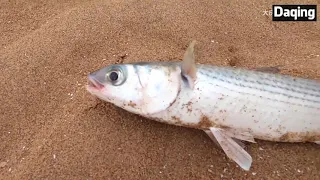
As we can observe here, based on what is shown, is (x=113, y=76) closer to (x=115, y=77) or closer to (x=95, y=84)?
(x=115, y=77)

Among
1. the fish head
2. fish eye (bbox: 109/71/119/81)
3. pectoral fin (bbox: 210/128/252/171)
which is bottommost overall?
pectoral fin (bbox: 210/128/252/171)

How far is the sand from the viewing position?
3.02m

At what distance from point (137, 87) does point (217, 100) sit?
58cm

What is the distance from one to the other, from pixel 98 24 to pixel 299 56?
1.94 metres

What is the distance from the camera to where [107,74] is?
2.90m

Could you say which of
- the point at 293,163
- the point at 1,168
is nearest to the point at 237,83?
the point at 293,163

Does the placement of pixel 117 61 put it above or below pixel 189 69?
below

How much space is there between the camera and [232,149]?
2.97 metres

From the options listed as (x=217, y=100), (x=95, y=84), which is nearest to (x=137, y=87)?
(x=95, y=84)

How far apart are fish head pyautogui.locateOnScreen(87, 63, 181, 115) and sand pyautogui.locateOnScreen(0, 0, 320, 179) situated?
31 centimetres

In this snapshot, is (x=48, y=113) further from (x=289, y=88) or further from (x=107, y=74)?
(x=289, y=88)

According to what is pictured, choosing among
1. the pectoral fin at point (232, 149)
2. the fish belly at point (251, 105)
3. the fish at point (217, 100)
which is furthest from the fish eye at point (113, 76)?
the pectoral fin at point (232, 149)

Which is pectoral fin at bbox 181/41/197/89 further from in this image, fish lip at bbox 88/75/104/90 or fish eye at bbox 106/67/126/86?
fish lip at bbox 88/75/104/90

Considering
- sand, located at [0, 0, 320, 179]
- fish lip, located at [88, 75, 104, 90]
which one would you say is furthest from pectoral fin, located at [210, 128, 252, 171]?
fish lip, located at [88, 75, 104, 90]
